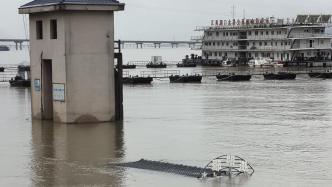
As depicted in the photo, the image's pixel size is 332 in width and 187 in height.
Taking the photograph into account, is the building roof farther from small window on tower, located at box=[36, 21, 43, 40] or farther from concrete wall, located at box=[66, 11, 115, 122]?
small window on tower, located at box=[36, 21, 43, 40]

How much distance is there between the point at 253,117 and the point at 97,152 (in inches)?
460

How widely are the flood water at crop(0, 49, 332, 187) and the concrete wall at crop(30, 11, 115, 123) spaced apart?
2.67 feet

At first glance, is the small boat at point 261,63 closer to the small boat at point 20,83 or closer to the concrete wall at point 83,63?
the small boat at point 20,83

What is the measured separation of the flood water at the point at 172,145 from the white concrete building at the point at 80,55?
0.85 metres

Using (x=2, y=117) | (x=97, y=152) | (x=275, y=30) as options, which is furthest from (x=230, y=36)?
(x=97, y=152)

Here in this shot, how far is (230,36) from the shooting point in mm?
116625

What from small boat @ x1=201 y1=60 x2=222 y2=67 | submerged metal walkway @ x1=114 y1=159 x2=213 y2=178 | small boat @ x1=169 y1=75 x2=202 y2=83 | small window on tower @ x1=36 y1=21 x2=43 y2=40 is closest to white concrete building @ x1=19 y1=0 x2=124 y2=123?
small window on tower @ x1=36 y1=21 x2=43 y2=40

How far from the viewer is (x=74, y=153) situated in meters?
20.1

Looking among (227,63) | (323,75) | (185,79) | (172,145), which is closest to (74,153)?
(172,145)

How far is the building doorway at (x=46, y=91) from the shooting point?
28672mm

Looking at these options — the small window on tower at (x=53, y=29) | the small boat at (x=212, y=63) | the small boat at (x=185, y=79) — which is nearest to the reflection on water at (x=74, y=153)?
the small window on tower at (x=53, y=29)

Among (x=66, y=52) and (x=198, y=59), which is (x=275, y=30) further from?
(x=66, y=52)

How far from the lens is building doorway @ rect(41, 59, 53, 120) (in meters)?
28.7

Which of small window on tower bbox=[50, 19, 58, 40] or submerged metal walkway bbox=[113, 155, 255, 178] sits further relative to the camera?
small window on tower bbox=[50, 19, 58, 40]
